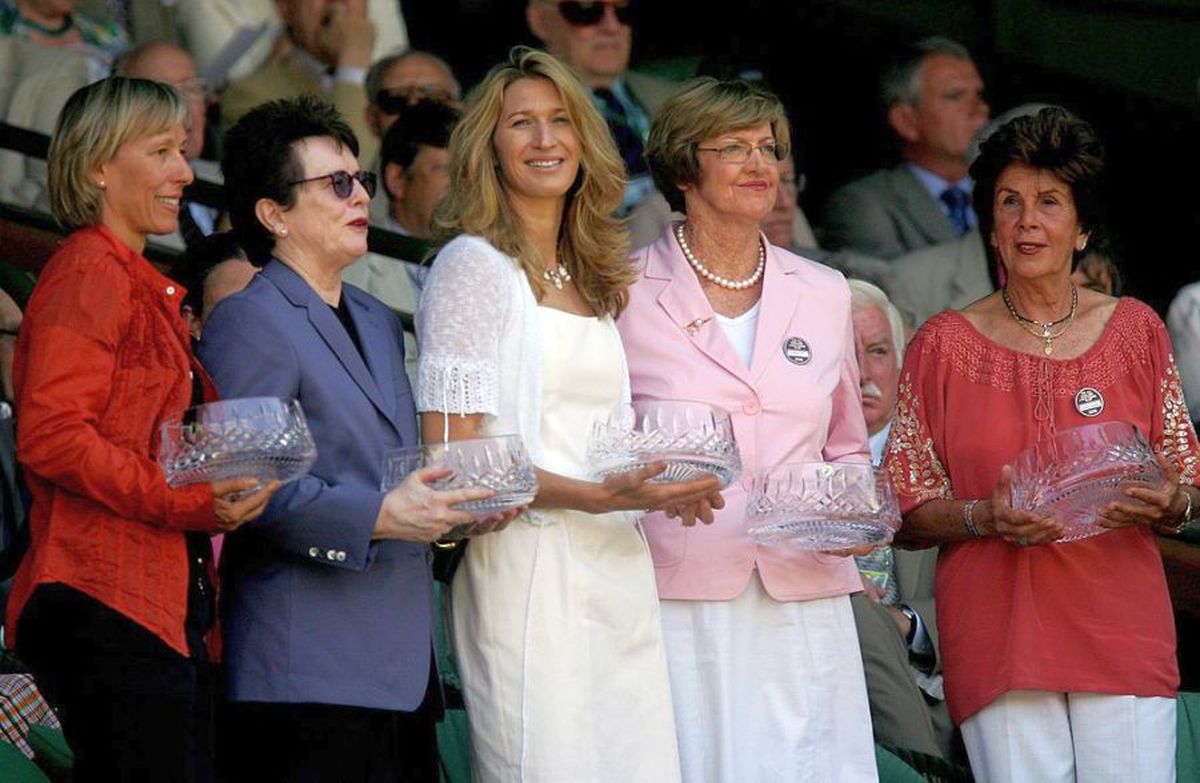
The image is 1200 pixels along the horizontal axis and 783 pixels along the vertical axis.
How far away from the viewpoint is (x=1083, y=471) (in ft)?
16.4

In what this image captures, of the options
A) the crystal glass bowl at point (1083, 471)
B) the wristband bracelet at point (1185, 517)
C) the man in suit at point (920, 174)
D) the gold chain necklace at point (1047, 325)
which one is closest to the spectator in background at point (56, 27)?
the man in suit at point (920, 174)

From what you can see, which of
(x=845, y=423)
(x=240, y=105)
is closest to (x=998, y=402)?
(x=845, y=423)

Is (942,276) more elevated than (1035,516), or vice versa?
(942,276)

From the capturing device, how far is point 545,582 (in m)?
4.68

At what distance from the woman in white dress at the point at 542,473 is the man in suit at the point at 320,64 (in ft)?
10.9

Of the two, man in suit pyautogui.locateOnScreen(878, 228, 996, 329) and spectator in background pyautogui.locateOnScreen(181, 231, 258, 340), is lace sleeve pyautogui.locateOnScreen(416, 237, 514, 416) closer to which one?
spectator in background pyautogui.locateOnScreen(181, 231, 258, 340)

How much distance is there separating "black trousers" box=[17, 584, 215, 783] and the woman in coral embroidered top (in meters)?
1.83

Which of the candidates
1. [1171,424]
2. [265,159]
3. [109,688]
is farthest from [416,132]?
[109,688]

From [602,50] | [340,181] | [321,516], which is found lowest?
[321,516]

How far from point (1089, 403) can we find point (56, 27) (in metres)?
4.12

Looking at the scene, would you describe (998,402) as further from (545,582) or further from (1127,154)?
(1127,154)

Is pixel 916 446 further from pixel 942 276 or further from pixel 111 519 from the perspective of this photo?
pixel 942 276

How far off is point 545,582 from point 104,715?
0.93 meters

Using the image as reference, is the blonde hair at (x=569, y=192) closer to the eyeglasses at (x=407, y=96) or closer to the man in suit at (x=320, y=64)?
the eyeglasses at (x=407, y=96)
